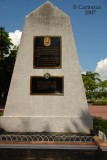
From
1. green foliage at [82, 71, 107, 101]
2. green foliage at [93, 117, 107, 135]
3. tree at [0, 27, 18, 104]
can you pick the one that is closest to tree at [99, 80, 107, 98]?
green foliage at [82, 71, 107, 101]

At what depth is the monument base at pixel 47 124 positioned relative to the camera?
10.4 metres

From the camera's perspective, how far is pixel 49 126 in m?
10.5

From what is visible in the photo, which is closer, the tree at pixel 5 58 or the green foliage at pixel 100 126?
the green foliage at pixel 100 126

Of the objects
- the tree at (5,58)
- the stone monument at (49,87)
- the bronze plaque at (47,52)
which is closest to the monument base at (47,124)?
the stone monument at (49,87)

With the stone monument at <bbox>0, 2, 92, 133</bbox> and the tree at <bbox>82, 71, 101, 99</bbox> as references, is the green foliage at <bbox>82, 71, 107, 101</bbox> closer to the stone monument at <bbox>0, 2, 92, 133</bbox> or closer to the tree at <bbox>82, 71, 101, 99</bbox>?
the tree at <bbox>82, 71, 101, 99</bbox>

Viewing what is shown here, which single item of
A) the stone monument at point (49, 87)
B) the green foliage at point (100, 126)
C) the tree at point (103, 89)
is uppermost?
the tree at point (103, 89)

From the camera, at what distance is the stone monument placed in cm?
1044

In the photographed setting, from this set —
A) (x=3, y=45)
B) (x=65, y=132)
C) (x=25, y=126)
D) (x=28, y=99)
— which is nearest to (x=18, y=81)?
(x=28, y=99)

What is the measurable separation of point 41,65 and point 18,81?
1.06 m

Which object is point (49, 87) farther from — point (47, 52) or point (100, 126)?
point (100, 126)

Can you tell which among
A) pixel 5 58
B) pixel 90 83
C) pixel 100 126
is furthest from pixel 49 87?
pixel 90 83

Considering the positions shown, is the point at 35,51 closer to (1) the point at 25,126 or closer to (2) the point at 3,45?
(1) the point at 25,126

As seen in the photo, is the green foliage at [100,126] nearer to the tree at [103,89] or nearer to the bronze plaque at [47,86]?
the bronze plaque at [47,86]

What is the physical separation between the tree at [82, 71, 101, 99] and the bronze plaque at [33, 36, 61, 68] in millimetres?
51401
